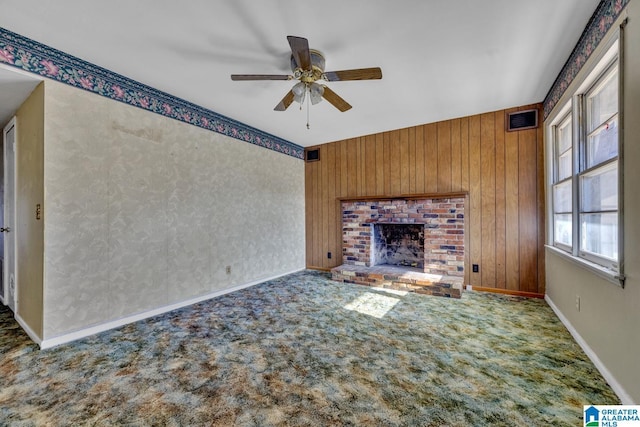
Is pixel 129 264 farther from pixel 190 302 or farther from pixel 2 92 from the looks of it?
pixel 2 92

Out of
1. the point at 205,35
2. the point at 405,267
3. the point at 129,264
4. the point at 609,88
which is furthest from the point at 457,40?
the point at 129,264

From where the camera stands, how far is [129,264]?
2.76 metres

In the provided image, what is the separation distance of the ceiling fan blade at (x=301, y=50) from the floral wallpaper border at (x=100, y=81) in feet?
6.23

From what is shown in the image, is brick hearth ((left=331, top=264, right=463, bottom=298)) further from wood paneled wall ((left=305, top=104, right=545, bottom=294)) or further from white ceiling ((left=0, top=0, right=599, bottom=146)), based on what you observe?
white ceiling ((left=0, top=0, right=599, bottom=146))

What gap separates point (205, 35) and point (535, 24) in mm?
2507

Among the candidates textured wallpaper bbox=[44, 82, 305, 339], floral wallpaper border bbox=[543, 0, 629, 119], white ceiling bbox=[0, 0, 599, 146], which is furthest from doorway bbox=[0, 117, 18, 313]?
floral wallpaper border bbox=[543, 0, 629, 119]

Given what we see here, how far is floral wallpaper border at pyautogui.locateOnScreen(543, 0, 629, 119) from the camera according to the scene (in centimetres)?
171

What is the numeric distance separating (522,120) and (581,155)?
56.5 inches

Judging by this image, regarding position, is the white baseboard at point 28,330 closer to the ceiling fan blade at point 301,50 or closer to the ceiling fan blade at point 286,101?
the ceiling fan blade at point 286,101

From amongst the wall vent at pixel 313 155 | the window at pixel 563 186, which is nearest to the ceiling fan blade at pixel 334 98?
the window at pixel 563 186

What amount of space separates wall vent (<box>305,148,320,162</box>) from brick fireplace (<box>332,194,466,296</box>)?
110 centimetres

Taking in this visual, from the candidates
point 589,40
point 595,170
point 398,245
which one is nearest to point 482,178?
point 398,245

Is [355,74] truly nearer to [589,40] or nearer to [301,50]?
[301,50]

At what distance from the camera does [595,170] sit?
2.03 metres
